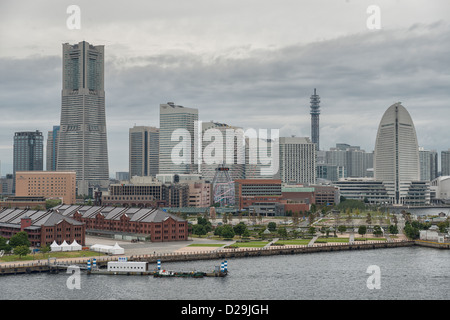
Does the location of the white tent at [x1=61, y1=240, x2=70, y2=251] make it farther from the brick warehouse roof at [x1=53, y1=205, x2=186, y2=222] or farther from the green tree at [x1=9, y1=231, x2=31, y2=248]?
the brick warehouse roof at [x1=53, y1=205, x2=186, y2=222]

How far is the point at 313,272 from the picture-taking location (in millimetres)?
86500

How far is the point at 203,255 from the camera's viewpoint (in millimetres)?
99750

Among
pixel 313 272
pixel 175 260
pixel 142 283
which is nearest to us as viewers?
pixel 142 283

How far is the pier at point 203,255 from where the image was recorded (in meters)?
86.2

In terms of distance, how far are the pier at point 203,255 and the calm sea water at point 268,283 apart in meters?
2.45

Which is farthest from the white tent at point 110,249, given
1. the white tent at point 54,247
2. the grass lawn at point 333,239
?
the grass lawn at point 333,239

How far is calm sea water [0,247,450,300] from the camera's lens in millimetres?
71250

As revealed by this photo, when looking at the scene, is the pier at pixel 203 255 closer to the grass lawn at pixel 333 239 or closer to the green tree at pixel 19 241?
the grass lawn at pixel 333 239

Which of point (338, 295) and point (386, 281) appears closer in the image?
point (338, 295)

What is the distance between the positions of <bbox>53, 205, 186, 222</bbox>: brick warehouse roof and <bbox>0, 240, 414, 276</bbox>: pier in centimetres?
1901

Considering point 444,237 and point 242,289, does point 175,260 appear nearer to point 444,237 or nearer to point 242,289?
point 242,289

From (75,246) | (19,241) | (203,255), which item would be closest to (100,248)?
(75,246)
